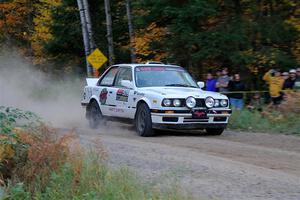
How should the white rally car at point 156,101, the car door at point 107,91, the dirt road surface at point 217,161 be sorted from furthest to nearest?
the car door at point 107,91 < the white rally car at point 156,101 < the dirt road surface at point 217,161

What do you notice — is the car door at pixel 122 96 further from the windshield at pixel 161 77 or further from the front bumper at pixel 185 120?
the front bumper at pixel 185 120

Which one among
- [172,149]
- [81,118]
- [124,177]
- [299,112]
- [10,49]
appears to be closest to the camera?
[124,177]

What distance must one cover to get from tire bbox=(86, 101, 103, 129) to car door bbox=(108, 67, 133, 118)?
2.28 feet

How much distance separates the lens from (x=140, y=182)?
7.28m

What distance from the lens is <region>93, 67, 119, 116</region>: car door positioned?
612 inches

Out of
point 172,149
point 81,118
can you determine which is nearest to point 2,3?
point 81,118

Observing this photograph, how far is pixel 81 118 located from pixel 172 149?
8305 mm

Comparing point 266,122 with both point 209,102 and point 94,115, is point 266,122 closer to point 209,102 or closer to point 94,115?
point 209,102

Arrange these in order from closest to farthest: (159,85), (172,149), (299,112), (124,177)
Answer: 1. (124,177)
2. (172,149)
3. (159,85)
4. (299,112)

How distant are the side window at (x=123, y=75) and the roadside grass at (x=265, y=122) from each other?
300 centimetres

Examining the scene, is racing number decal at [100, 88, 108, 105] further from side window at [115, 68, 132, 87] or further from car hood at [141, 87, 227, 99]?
car hood at [141, 87, 227, 99]

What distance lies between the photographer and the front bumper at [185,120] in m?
13.5

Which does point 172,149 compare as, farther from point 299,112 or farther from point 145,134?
point 299,112

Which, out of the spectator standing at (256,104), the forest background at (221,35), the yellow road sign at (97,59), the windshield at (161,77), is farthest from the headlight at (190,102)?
the yellow road sign at (97,59)
